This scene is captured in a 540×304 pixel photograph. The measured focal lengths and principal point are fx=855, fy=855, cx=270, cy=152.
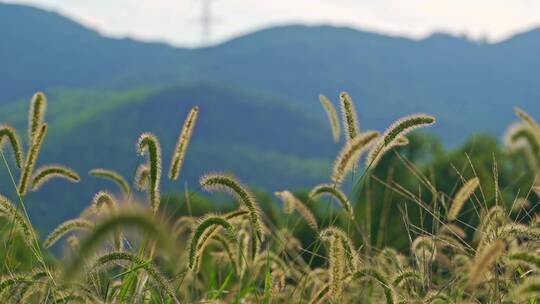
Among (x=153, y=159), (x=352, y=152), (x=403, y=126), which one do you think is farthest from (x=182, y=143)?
(x=403, y=126)

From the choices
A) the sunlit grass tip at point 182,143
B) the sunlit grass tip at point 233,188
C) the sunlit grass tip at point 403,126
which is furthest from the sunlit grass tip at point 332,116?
the sunlit grass tip at point 233,188

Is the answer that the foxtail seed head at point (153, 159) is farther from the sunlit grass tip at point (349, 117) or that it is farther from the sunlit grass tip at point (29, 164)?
the sunlit grass tip at point (349, 117)

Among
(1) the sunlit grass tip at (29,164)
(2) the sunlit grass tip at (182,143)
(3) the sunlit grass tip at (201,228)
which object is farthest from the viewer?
(2) the sunlit grass tip at (182,143)

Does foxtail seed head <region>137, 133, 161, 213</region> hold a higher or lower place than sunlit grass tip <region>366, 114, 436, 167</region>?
lower

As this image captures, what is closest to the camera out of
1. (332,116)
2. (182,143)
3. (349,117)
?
(182,143)

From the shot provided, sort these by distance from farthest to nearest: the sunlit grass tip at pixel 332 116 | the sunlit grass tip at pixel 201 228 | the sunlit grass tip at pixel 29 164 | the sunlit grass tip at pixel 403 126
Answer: the sunlit grass tip at pixel 332 116, the sunlit grass tip at pixel 29 164, the sunlit grass tip at pixel 403 126, the sunlit grass tip at pixel 201 228

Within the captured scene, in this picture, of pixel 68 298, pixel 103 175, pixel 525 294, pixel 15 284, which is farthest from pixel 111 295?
pixel 525 294

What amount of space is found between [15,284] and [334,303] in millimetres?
1305

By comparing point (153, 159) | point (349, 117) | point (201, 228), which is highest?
point (349, 117)

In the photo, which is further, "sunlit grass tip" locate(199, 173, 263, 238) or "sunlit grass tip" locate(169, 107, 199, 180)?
"sunlit grass tip" locate(169, 107, 199, 180)

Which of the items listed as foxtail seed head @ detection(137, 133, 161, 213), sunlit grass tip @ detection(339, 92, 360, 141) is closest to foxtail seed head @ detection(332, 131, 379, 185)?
sunlit grass tip @ detection(339, 92, 360, 141)

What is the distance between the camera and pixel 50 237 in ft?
14.3

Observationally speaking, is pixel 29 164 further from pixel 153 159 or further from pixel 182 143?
pixel 182 143

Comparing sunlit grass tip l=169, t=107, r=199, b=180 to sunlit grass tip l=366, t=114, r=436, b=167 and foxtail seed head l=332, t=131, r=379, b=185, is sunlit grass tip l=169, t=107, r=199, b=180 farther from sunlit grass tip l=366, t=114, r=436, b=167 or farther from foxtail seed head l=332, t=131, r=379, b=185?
sunlit grass tip l=366, t=114, r=436, b=167
